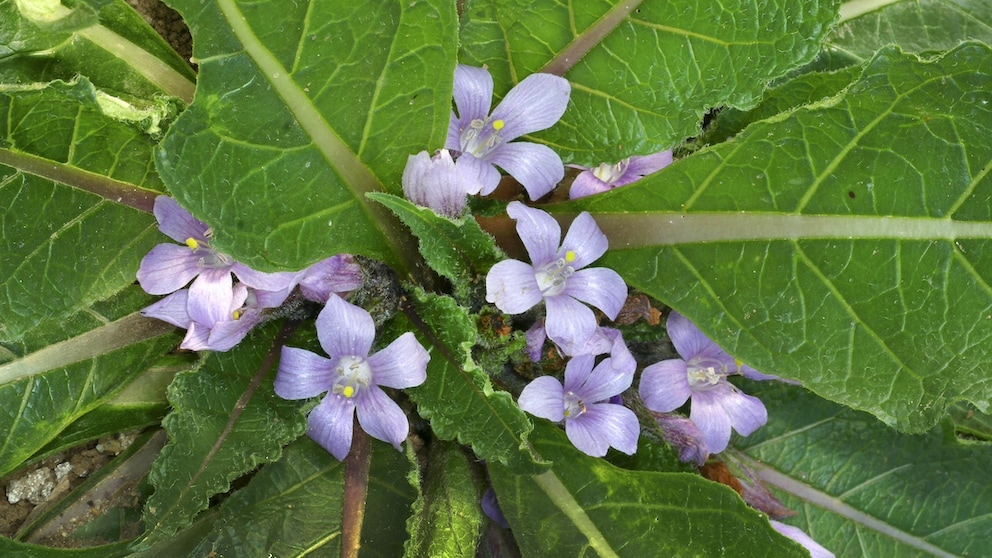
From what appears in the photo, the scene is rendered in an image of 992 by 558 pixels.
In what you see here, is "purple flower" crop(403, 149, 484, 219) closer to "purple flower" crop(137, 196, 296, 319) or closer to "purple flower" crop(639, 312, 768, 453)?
"purple flower" crop(137, 196, 296, 319)

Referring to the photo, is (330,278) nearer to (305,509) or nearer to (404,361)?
(404,361)

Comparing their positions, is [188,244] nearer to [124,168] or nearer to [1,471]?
[124,168]

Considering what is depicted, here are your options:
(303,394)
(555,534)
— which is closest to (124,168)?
(303,394)

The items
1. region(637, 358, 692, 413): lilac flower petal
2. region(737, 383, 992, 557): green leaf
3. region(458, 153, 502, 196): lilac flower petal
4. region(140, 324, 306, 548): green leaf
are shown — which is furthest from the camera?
region(737, 383, 992, 557): green leaf

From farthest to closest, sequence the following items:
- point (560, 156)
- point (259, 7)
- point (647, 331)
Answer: point (647, 331) → point (560, 156) → point (259, 7)

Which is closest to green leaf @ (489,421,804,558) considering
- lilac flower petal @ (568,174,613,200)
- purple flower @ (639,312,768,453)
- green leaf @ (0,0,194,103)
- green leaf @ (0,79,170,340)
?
purple flower @ (639,312,768,453)

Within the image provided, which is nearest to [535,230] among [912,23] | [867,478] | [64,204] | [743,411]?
[743,411]
